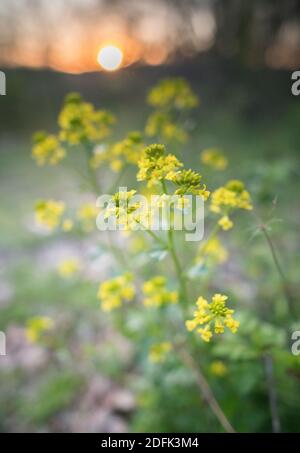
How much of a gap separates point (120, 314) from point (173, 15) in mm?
3554

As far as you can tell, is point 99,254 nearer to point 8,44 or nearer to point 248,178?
point 248,178

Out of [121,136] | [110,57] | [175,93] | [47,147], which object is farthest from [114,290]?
[110,57]

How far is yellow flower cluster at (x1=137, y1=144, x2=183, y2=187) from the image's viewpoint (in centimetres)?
102

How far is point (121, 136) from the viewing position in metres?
3.35

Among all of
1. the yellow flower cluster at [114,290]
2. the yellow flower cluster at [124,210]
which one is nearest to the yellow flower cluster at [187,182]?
the yellow flower cluster at [124,210]

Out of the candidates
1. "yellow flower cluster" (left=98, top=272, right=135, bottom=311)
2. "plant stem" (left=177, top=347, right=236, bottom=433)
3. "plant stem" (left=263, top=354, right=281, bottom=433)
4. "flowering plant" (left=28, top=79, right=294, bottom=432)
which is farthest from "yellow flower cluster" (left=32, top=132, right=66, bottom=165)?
"plant stem" (left=263, top=354, right=281, bottom=433)

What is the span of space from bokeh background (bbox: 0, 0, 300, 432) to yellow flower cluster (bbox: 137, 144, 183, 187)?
62cm

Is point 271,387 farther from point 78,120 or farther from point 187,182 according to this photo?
point 78,120

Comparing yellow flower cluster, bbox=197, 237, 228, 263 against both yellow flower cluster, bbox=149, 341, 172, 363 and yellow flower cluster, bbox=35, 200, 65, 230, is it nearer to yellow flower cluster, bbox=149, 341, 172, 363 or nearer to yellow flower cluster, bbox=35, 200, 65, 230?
yellow flower cluster, bbox=149, 341, 172, 363

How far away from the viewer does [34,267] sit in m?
Answer: 2.79

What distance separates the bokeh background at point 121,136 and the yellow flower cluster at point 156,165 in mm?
616

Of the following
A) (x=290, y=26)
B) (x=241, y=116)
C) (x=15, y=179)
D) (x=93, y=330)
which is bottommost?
(x=93, y=330)
